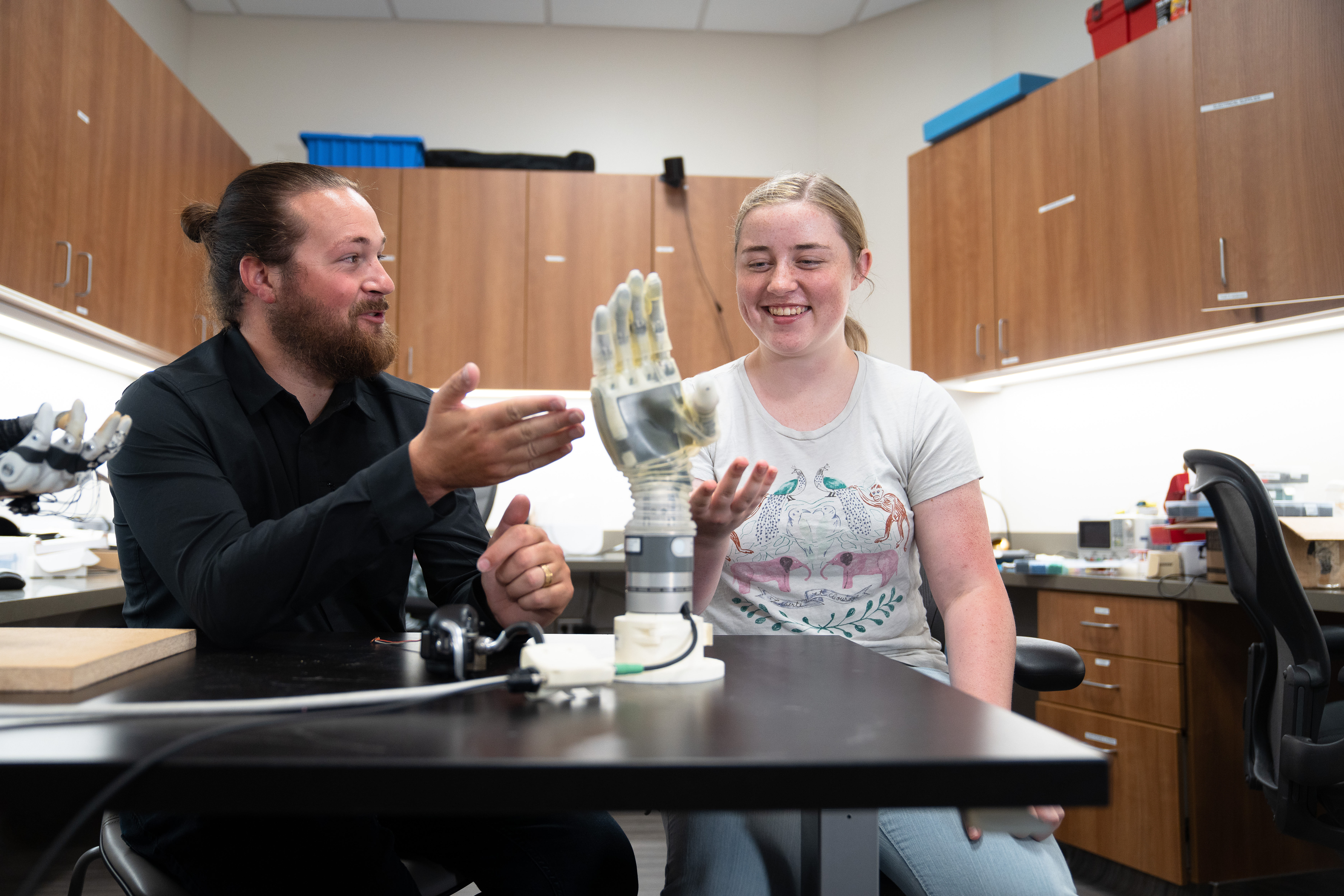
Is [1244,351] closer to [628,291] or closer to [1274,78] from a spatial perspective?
[1274,78]

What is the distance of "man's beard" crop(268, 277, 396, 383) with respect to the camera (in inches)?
50.0

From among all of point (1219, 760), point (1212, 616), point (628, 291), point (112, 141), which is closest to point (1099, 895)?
point (1219, 760)

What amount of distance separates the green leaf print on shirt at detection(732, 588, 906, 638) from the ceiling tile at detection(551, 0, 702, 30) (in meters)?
3.42

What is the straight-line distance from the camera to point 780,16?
404 cm

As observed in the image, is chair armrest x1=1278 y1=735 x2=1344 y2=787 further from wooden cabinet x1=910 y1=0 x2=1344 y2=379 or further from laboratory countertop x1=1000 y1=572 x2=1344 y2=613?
wooden cabinet x1=910 y1=0 x2=1344 y2=379

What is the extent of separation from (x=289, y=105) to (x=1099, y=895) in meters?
4.17

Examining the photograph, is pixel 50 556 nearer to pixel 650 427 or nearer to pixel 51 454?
pixel 51 454

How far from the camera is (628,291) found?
736 mm

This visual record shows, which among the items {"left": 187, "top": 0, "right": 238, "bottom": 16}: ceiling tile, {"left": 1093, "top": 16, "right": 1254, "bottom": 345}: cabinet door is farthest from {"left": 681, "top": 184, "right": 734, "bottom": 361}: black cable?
{"left": 187, "top": 0, "right": 238, "bottom": 16}: ceiling tile

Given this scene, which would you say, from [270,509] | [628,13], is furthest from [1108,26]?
[270,509]

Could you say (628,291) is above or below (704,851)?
above

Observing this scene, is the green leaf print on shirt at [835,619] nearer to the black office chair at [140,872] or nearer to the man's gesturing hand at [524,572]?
the man's gesturing hand at [524,572]

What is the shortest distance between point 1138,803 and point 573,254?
2759mm

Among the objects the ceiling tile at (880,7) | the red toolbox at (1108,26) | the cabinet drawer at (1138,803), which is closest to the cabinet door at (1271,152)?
the red toolbox at (1108,26)
